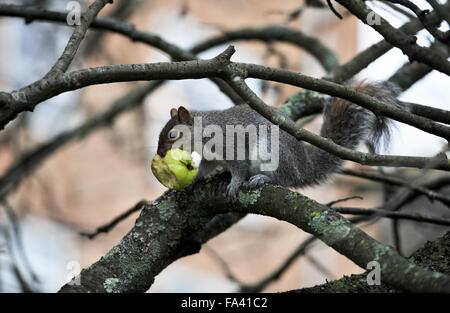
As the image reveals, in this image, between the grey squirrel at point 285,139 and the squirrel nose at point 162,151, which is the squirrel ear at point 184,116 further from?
the squirrel nose at point 162,151

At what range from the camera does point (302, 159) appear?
6.99ft

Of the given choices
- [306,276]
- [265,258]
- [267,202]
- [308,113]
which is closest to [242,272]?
[265,258]

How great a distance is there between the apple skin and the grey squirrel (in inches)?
15.1

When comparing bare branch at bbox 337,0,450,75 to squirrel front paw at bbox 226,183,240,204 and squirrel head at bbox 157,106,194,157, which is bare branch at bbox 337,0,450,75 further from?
squirrel head at bbox 157,106,194,157

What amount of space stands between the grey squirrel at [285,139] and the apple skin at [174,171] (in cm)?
38

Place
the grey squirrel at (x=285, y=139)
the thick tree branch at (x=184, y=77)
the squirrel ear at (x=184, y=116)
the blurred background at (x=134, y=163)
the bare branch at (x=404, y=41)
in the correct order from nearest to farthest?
1. the thick tree branch at (x=184, y=77)
2. the bare branch at (x=404, y=41)
3. the grey squirrel at (x=285, y=139)
4. the squirrel ear at (x=184, y=116)
5. the blurred background at (x=134, y=163)

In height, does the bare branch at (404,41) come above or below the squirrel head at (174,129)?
below

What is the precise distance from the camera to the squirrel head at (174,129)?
82.4 inches

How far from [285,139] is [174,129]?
1.33ft

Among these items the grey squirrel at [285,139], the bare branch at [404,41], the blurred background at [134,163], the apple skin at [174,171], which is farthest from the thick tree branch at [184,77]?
the blurred background at [134,163]

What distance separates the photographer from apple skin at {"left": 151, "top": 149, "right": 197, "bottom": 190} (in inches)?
61.1

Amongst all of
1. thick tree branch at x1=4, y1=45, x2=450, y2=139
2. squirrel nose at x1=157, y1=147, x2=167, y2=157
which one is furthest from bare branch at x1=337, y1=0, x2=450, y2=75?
squirrel nose at x1=157, y1=147, x2=167, y2=157

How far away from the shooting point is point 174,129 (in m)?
2.17
